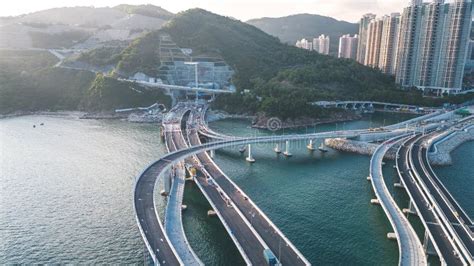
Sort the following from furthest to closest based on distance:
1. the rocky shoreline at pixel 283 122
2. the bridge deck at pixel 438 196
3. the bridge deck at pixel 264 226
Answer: the rocky shoreline at pixel 283 122
the bridge deck at pixel 438 196
the bridge deck at pixel 264 226

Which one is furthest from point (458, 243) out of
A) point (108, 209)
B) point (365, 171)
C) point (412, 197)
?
point (108, 209)

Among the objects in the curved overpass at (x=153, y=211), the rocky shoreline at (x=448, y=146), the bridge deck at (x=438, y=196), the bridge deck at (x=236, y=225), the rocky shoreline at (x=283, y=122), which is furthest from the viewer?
the rocky shoreline at (x=283, y=122)

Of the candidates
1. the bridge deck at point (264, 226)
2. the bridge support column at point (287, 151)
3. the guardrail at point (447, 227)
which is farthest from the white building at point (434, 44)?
the bridge deck at point (264, 226)

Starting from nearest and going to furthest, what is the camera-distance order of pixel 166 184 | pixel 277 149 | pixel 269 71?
pixel 166 184
pixel 277 149
pixel 269 71

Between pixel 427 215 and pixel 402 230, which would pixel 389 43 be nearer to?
pixel 427 215

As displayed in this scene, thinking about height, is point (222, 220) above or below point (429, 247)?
above

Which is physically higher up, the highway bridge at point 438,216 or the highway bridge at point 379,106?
the highway bridge at point 379,106

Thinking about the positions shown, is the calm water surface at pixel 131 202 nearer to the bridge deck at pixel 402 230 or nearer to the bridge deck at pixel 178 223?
the bridge deck at pixel 402 230

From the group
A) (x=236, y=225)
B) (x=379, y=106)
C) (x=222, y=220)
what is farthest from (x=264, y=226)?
(x=379, y=106)

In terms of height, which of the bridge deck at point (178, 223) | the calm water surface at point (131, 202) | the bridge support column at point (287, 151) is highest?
the bridge support column at point (287, 151)

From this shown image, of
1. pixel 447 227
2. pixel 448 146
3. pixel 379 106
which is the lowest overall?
pixel 447 227

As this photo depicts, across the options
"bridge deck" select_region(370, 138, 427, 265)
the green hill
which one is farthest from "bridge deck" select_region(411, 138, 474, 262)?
the green hill

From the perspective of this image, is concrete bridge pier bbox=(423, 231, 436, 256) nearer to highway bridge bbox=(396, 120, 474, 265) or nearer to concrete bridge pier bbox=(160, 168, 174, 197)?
highway bridge bbox=(396, 120, 474, 265)

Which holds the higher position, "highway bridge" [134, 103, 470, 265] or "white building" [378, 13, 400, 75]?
"white building" [378, 13, 400, 75]
